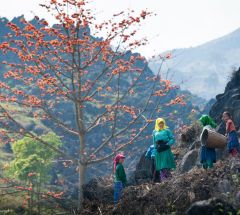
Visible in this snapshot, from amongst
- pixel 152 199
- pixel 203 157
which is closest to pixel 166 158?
pixel 203 157

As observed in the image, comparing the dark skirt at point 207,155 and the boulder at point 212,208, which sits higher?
the dark skirt at point 207,155

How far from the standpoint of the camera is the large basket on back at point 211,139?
11.2 metres

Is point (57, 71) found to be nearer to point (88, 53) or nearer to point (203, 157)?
point (88, 53)

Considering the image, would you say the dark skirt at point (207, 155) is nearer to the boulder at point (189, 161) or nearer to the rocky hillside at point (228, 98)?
the boulder at point (189, 161)

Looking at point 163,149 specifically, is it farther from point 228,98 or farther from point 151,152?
point 228,98

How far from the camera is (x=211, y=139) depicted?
36.7 feet

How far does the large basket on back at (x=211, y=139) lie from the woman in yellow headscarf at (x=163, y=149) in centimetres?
91

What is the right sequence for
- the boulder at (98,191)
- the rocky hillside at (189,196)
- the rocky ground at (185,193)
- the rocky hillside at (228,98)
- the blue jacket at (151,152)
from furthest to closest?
the rocky hillside at (228,98) < the boulder at (98,191) < the blue jacket at (151,152) < the rocky ground at (185,193) < the rocky hillside at (189,196)

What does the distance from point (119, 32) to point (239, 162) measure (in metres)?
6.81

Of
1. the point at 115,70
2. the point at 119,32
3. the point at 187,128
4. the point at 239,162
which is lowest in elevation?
the point at 239,162

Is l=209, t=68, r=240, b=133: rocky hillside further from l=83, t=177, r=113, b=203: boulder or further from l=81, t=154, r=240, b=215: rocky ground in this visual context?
l=81, t=154, r=240, b=215: rocky ground

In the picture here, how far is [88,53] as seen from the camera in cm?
1541

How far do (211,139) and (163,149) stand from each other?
1424 millimetres

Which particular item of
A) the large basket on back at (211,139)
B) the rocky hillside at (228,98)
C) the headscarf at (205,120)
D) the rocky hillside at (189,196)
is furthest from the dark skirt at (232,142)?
the rocky hillside at (228,98)
